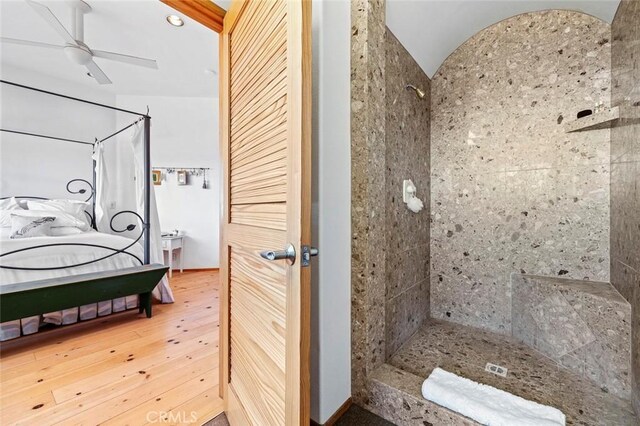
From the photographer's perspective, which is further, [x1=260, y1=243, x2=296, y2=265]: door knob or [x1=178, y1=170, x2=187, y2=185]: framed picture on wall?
[x1=178, y1=170, x2=187, y2=185]: framed picture on wall

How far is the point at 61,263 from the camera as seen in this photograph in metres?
2.25

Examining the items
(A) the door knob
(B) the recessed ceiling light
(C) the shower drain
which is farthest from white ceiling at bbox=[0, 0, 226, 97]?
(C) the shower drain

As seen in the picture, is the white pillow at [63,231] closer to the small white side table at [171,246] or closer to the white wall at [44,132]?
the white wall at [44,132]

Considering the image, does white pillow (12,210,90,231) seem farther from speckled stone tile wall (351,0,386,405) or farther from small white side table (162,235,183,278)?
speckled stone tile wall (351,0,386,405)

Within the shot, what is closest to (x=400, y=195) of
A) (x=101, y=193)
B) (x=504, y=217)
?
(x=504, y=217)

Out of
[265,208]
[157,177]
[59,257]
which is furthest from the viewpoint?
[157,177]

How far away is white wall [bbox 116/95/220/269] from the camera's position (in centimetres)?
403

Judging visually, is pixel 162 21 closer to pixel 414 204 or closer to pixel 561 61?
pixel 414 204

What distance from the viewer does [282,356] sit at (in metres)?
0.88

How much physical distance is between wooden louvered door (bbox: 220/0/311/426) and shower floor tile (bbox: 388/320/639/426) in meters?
0.95

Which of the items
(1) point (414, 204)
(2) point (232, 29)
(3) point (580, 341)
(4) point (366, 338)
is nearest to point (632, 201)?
(3) point (580, 341)

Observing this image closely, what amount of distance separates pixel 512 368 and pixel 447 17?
230 cm

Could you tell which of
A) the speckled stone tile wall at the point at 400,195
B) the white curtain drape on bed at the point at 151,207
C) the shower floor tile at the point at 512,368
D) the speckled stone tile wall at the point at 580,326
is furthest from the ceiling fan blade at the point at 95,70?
the speckled stone tile wall at the point at 580,326

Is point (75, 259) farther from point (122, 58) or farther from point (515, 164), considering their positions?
point (515, 164)
